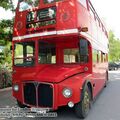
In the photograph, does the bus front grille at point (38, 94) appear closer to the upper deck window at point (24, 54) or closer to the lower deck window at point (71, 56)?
the upper deck window at point (24, 54)

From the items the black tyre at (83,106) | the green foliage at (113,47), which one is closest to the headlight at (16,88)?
the black tyre at (83,106)

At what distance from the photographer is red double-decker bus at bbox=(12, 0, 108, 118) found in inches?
288

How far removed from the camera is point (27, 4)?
9000 millimetres

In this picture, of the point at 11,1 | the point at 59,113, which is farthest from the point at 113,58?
the point at 59,113

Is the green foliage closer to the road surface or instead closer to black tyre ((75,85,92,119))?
the road surface

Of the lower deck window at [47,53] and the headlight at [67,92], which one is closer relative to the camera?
the headlight at [67,92]

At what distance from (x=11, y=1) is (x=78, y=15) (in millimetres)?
6567

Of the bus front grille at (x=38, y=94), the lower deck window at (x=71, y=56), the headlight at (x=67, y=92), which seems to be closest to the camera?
the headlight at (x=67, y=92)

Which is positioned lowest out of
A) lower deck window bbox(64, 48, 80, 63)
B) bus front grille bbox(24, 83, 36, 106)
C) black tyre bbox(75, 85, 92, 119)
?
black tyre bbox(75, 85, 92, 119)

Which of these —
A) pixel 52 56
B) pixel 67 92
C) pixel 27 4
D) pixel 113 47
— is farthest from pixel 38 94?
pixel 113 47

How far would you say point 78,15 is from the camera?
792 centimetres

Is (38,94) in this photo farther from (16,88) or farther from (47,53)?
(47,53)

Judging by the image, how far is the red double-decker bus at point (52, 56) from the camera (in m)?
7.32

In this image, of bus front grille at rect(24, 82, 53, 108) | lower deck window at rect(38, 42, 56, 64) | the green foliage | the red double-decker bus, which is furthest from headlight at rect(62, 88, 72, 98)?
the green foliage
